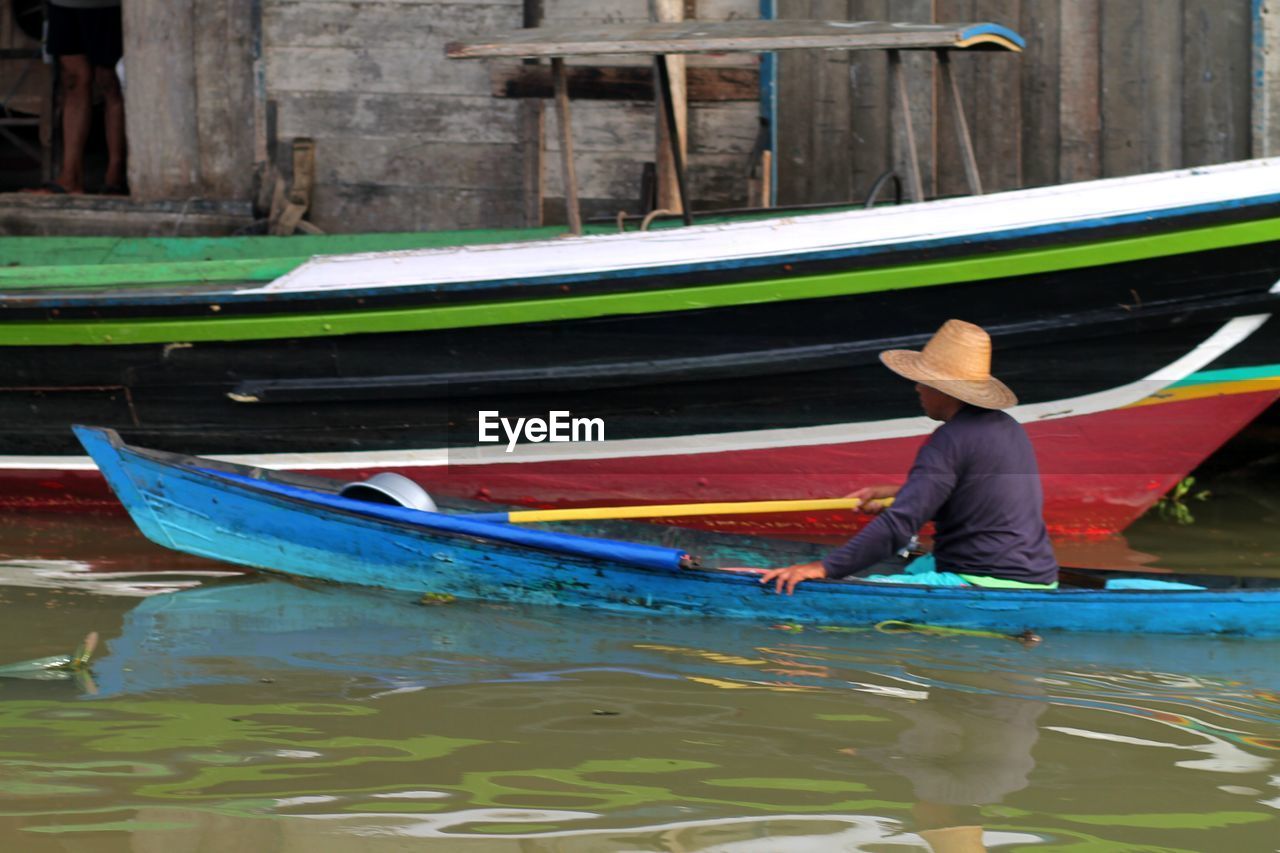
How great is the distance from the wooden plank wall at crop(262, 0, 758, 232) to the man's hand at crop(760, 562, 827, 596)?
3586 millimetres

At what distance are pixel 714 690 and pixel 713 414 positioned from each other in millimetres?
1898

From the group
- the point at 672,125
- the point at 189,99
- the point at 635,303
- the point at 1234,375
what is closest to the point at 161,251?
the point at 189,99

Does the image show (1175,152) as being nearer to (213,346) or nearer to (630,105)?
(630,105)

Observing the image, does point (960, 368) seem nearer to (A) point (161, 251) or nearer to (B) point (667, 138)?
(B) point (667, 138)

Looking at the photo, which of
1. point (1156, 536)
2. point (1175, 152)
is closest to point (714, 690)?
point (1156, 536)

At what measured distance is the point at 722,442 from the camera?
6.02 meters

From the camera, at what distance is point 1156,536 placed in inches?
246

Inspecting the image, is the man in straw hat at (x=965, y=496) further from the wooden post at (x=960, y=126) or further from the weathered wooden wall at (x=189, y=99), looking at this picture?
the weathered wooden wall at (x=189, y=99)

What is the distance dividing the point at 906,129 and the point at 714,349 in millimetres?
1191

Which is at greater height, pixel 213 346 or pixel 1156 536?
pixel 213 346

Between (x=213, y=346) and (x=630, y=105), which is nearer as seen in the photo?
(x=213, y=346)

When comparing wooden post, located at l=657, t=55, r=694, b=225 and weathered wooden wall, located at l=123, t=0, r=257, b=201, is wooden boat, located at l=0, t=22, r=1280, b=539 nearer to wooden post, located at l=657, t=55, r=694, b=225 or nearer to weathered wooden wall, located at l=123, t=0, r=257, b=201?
wooden post, located at l=657, t=55, r=694, b=225

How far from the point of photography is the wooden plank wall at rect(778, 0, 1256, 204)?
6.79 m

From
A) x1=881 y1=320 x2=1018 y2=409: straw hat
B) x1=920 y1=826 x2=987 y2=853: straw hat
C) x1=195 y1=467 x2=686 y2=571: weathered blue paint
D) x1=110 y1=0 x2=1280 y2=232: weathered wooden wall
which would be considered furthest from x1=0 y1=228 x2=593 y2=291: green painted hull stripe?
x1=920 y1=826 x2=987 y2=853: straw hat
